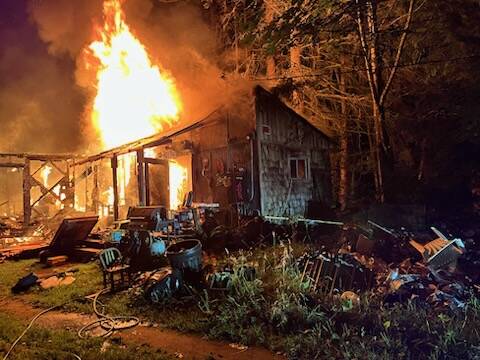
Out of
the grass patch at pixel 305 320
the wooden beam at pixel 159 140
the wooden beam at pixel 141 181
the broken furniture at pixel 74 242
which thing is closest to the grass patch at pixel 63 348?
the grass patch at pixel 305 320

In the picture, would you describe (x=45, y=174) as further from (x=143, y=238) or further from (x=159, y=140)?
(x=143, y=238)

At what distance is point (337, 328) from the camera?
18.0 feet

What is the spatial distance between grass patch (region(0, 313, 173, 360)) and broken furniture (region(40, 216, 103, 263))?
239 inches

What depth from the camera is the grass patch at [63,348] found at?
16.5 feet

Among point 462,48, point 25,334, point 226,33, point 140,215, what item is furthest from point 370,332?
point 226,33

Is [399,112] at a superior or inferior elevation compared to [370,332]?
superior

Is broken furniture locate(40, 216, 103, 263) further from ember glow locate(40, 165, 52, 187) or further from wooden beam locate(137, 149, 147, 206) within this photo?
ember glow locate(40, 165, 52, 187)

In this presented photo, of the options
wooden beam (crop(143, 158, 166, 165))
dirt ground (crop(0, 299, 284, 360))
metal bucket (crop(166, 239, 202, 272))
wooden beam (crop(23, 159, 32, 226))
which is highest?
wooden beam (crop(143, 158, 166, 165))

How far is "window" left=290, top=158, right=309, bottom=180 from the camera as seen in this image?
17.8 m

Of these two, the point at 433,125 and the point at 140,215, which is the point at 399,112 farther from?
the point at 140,215

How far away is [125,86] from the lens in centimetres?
2256

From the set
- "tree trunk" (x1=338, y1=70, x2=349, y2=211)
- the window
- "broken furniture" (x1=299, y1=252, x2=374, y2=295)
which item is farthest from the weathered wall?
"broken furniture" (x1=299, y1=252, x2=374, y2=295)

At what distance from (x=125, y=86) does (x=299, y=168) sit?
12302mm

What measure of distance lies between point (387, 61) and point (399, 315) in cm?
1250
